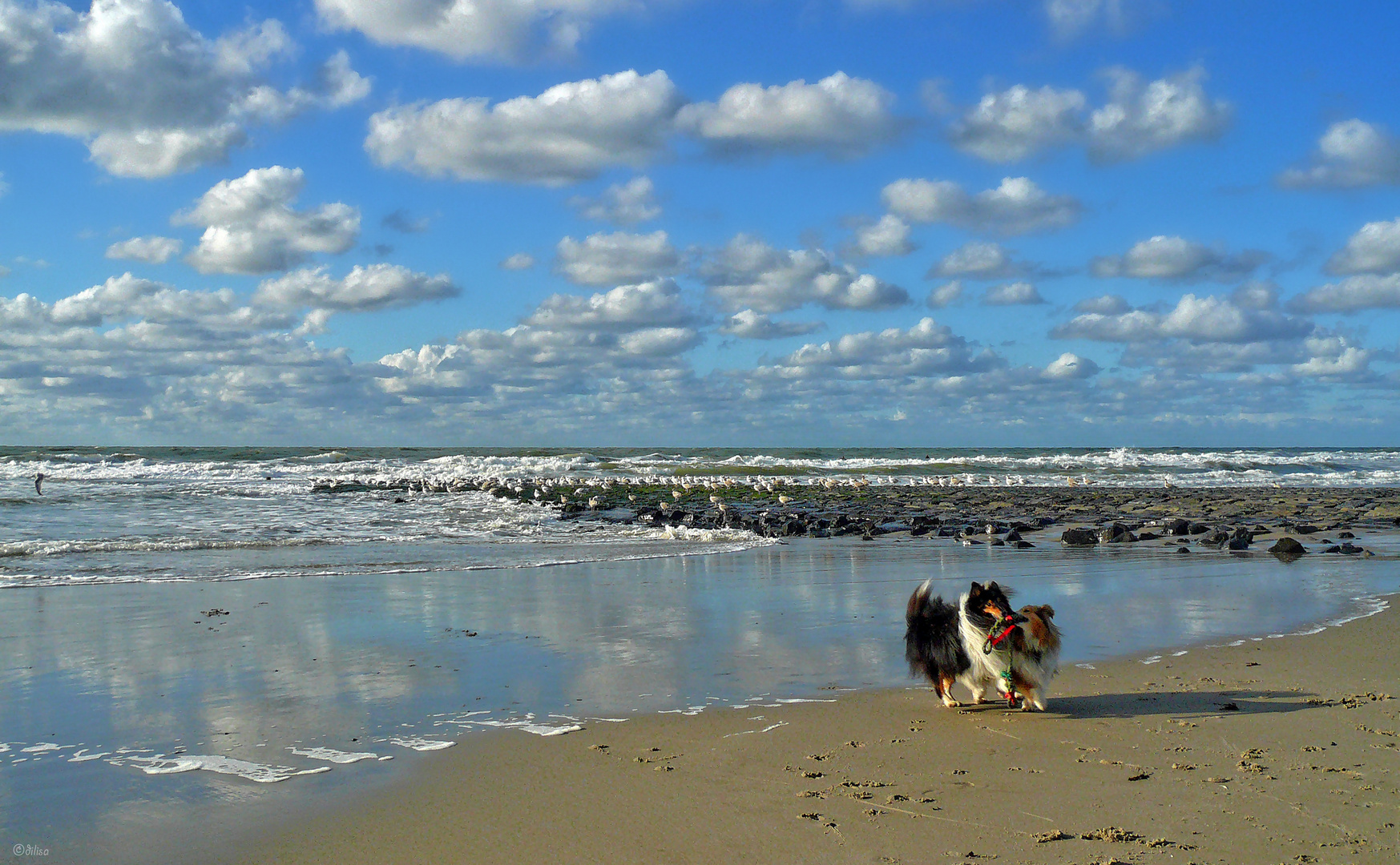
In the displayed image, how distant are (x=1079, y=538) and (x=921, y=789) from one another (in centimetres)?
1405

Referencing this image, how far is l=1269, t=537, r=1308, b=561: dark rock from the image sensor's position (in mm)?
14984

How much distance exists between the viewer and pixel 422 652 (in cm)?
795

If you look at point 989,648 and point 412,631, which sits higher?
point 989,648

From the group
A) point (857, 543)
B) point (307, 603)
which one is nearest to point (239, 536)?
point (307, 603)

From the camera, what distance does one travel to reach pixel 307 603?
10.6m

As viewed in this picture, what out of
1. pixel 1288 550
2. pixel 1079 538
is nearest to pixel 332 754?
pixel 1079 538

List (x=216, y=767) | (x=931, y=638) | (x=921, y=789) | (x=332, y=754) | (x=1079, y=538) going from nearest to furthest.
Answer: (x=921, y=789)
(x=216, y=767)
(x=332, y=754)
(x=931, y=638)
(x=1079, y=538)

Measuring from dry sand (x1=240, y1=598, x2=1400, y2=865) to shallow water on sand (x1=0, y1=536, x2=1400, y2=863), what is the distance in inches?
21.3

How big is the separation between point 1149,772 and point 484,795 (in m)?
3.32

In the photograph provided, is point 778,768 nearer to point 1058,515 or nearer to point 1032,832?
point 1032,832

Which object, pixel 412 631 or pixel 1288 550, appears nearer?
pixel 412 631

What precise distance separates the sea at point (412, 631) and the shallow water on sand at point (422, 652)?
0.10 ft

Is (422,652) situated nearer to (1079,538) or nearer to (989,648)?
(989,648)

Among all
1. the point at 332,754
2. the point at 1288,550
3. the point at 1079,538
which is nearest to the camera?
the point at 332,754
